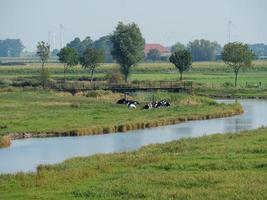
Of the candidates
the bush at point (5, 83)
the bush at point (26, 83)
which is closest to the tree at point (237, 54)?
the bush at point (26, 83)

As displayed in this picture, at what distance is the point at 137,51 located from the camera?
383 ft

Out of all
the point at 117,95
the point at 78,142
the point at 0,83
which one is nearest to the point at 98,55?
the point at 0,83

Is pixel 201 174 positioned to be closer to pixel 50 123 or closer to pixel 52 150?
pixel 52 150

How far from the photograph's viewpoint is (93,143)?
150 feet

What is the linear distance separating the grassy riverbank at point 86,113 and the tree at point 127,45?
2878cm

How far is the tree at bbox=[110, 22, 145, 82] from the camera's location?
379 ft

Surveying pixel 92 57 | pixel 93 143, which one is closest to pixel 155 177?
pixel 93 143

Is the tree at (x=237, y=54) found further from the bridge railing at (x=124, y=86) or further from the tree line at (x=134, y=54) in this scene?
the bridge railing at (x=124, y=86)

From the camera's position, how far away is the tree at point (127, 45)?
115431 millimetres

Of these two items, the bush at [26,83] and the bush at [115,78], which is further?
the bush at [115,78]

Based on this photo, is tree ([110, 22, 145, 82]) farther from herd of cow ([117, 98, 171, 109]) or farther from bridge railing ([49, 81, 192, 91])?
herd of cow ([117, 98, 171, 109])

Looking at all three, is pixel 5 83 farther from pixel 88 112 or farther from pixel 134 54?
pixel 88 112

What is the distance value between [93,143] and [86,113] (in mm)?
16275

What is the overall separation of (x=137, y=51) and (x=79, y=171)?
87554 mm
